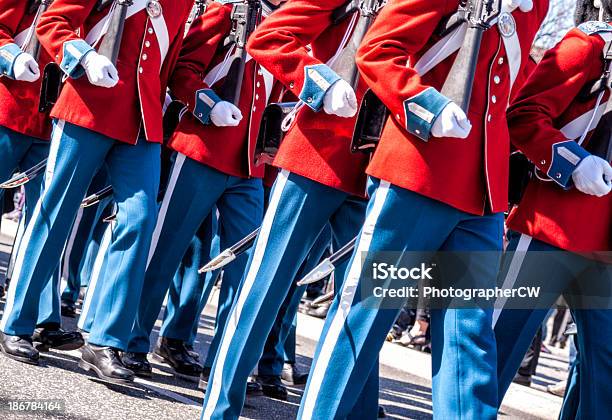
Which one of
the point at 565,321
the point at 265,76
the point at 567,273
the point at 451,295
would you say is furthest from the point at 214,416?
the point at 565,321

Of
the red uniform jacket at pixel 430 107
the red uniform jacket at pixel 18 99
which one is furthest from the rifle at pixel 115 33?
the red uniform jacket at pixel 430 107

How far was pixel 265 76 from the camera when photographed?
17.3 ft

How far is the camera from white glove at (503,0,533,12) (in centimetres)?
342

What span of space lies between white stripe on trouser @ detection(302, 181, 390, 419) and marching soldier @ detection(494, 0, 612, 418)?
873 millimetres

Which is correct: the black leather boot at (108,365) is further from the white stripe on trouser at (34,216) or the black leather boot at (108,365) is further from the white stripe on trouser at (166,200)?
the white stripe on trouser at (166,200)

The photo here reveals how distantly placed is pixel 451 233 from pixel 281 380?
2662 millimetres

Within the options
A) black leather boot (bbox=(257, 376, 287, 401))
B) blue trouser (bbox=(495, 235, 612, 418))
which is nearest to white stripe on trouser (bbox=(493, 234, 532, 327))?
blue trouser (bbox=(495, 235, 612, 418))

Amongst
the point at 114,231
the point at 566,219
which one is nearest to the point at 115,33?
the point at 114,231

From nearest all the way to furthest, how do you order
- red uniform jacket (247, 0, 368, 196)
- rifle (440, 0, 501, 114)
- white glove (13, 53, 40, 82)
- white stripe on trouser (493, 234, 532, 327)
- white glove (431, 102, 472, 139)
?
1. white glove (431, 102, 472, 139)
2. rifle (440, 0, 501, 114)
3. red uniform jacket (247, 0, 368, 196)
4. white stripe on trouser (493, 234, 532, 327)
5. white glove (13, 53, 40, 82)

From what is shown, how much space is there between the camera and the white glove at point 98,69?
4.59m

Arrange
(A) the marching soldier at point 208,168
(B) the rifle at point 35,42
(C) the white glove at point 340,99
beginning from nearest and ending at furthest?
1. (C) the white glove at point 340,99
2. (A) the marching soldier at point 208,168
3. (B) the rifle at point 35,42

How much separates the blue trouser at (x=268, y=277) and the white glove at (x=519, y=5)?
0.85 meters

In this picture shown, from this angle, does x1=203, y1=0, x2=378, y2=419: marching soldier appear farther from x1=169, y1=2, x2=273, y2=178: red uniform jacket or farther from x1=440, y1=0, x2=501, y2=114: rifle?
x1=169, y1=2, x2=273, y2=178: red uniform jacket

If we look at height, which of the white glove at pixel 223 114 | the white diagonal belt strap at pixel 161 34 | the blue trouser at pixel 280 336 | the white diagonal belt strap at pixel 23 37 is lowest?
the blue trouser at pixel 280 336
